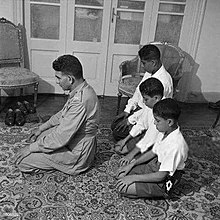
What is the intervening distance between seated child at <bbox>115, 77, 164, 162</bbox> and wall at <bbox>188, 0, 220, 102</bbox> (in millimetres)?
1780

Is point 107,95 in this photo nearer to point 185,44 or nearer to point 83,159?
point 185,44

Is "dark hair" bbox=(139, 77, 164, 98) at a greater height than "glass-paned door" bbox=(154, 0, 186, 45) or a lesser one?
lesser

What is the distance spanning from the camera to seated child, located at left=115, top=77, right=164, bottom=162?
2.54 metres

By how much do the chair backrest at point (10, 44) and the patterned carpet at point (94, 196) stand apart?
1.28 metres

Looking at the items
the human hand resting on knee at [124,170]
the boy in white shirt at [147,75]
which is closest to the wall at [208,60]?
the boy in white shirt at [147,75]

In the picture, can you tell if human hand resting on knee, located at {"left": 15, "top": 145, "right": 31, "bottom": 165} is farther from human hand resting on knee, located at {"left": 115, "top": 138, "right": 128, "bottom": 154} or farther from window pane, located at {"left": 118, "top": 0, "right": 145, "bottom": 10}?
window pane, located at {"left": 118, "top": 0, "right": 145, "bottom": 10}

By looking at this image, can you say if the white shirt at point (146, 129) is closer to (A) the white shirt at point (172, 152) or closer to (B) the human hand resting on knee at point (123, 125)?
(B) the human hand resting on knee at point (123, 125)

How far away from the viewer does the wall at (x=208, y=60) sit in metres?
4.21

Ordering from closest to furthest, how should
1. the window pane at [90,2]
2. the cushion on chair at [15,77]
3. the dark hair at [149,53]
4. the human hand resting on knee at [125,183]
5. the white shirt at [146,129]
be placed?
1. the human hand resting on knee at [125,183]
2. the white shirt at [146,129]
3. the dark hair at [149,53]
4. the cushion on chair at [15,77]
5. the window pane at [90,2]

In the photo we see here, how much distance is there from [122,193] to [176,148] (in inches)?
20.7

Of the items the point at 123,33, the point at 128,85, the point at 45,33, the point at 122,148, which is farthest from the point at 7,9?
the point at 122,148

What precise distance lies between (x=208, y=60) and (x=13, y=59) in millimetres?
2532

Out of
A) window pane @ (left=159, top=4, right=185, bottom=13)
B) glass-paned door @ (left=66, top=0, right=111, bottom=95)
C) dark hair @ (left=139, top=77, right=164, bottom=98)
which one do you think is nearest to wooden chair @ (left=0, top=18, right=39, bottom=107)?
glass-paned door @ (left=66, top=0, right=111, bottom=95)

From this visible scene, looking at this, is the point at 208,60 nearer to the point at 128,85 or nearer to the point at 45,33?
the point at 128,85
